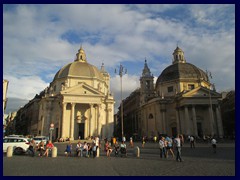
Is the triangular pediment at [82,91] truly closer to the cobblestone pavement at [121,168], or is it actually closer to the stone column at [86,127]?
the stone column at [86,127]

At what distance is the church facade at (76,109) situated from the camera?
140 ft

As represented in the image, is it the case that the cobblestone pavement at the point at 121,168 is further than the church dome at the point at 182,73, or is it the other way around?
the church dome at the point at 182,73

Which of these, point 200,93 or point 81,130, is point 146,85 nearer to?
point 200,93

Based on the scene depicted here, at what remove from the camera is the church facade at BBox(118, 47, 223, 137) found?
4456 centimetres

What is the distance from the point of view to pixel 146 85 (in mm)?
65750

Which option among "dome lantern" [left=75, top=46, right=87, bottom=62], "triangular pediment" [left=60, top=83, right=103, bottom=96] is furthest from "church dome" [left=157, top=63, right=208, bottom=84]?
"dome lantern" [left=75, top=46, right=87, bottom=62]

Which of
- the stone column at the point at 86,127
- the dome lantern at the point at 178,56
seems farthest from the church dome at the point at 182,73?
the stone column at the point at 86,127

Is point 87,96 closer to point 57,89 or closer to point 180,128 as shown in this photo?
point 57,89

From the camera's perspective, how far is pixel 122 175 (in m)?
9.84

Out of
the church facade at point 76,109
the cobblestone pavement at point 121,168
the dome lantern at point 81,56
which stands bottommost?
the cobblestone pavement at point 121,168

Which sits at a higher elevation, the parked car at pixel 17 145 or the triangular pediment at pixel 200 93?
the triangular pediment at pixel 200 93

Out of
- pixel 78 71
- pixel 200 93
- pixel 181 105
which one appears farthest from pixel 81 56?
pixel 200 93

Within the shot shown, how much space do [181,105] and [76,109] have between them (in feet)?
75.4
